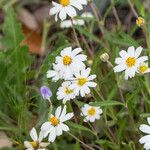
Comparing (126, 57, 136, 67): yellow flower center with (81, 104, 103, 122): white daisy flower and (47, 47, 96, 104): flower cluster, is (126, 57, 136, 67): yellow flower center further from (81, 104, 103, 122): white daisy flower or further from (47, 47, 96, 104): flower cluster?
(81, 104, 103, 122): white daisy flower

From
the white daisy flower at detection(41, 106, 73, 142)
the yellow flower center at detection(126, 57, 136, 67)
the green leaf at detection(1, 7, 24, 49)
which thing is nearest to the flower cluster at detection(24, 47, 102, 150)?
the white daisy flower at detection(41, 106, 73, 142)

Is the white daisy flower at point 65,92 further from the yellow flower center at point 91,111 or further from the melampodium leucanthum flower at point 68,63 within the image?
the yellow flower center at point 91,111

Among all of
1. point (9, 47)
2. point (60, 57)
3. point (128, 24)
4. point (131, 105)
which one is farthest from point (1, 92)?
point (128, 24)

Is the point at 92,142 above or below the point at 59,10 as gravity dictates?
below

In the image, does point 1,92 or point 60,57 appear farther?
point 1,92

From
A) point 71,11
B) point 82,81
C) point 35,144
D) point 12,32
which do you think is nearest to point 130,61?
point 82,81

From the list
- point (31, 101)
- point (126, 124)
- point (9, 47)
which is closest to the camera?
point (126, 124)

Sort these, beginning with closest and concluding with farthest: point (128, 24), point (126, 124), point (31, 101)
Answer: point (126, 124), point (31, 101), point (128, 24)

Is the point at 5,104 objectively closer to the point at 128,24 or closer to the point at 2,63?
the point at 2,63

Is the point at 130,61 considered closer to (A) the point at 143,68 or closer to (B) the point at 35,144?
(A) the point at 143,68
